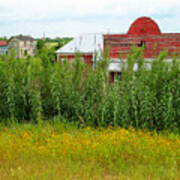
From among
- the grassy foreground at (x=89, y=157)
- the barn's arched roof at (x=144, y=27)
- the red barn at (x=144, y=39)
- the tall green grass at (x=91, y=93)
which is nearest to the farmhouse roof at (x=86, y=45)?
the red barn at (x=144, y=39)

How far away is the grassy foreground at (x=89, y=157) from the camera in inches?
183

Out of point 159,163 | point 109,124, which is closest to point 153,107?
point 109,124

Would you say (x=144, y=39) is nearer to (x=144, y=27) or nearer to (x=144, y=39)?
(x=144, y=39)

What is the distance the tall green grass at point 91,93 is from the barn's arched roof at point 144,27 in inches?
295

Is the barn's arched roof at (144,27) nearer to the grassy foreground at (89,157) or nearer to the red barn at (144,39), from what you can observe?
the red barn at (144,39)

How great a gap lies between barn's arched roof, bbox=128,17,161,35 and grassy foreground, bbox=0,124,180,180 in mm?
9226

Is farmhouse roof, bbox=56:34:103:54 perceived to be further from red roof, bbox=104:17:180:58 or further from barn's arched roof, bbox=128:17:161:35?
barn's arched roof, bbox=128:17:161:35

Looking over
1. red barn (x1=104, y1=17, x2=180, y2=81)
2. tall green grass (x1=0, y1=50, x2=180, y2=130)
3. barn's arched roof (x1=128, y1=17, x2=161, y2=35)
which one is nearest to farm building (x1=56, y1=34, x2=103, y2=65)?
red barn (x1=104, y1=17, x2=180, y2=81)

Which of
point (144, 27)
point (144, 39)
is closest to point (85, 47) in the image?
point (144, 27)

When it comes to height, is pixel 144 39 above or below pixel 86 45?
above

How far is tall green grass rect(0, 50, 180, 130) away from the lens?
7.21m

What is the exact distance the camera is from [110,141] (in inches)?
228

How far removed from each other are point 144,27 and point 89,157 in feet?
35.9

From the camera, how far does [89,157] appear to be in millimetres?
5242
